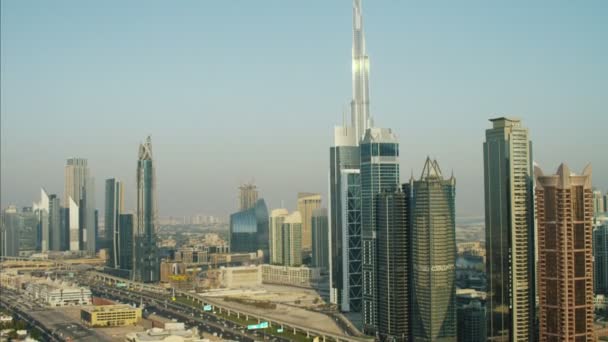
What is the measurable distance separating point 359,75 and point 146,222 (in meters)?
13.9

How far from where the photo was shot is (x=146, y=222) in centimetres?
3806

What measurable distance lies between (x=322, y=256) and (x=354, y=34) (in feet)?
35.6

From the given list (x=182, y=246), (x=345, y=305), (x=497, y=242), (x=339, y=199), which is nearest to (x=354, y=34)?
(x=339, y=199)

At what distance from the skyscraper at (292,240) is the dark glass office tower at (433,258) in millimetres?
18487

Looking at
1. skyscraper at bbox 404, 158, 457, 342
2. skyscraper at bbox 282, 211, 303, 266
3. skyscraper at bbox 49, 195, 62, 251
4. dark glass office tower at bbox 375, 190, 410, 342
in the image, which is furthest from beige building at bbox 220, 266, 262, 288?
skyscraper at bbox 404, 158, 457, 342

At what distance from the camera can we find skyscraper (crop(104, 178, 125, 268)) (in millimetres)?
41481

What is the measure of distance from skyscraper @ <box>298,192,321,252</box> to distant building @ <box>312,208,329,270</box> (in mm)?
2846

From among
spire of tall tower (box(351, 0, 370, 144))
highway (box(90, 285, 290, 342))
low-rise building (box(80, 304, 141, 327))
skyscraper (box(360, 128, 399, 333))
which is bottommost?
highway (box(90, 285, 290, 342))

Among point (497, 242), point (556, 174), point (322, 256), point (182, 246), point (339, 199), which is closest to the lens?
point (556, 174)

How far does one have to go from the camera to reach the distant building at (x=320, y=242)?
35531mm

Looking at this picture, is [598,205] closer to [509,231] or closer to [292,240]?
[509,231]

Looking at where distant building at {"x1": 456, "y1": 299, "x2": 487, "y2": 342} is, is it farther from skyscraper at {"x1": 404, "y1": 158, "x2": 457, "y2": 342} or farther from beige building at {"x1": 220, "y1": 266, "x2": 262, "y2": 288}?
beige building at {"x1": 220, "y1": 266, "x2": 262, "y2": 288}

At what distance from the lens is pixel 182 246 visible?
48500 millimetres

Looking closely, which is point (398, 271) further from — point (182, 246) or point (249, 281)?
point (182, 246)
